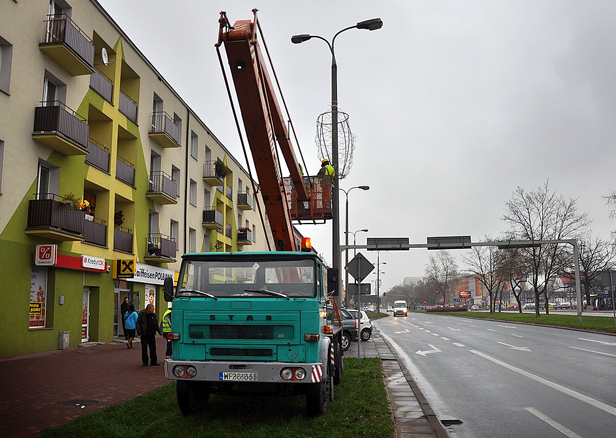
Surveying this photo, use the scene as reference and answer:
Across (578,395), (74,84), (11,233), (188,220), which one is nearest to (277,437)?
(578,395)

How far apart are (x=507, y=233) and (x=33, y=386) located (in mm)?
43023

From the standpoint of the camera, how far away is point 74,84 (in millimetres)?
19531

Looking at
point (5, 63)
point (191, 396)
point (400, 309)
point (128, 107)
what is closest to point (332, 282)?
point (191, 396)

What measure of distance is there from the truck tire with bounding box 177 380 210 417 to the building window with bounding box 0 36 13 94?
12802 mm

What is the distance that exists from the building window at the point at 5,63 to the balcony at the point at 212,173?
18246 mm

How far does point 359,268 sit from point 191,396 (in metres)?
7.68

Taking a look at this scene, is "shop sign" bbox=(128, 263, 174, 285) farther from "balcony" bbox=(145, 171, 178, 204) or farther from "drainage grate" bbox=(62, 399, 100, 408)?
"drainage grate" bbox=(62, 399, 100, 408)

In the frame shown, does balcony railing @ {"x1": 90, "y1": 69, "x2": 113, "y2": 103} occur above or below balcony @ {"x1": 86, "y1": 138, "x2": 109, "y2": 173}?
above

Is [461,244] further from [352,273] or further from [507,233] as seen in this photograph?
[352,273]

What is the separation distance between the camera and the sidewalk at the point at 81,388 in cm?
716

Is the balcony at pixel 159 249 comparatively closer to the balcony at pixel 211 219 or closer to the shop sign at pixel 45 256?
the balcony at pixel 211 219

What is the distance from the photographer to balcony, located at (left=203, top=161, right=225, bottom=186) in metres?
34.5

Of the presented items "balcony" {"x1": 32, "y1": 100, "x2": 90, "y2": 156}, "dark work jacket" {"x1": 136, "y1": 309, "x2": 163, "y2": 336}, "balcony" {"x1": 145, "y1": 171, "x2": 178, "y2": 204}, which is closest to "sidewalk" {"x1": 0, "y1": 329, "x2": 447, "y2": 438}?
"dark work jacket" {"x1": 136, "y1": 309, "x2": 163, "y2": 336}

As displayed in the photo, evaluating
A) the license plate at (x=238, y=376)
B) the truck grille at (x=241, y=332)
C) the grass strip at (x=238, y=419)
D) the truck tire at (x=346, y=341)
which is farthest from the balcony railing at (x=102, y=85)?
the license plate at (x=238, y=376)
